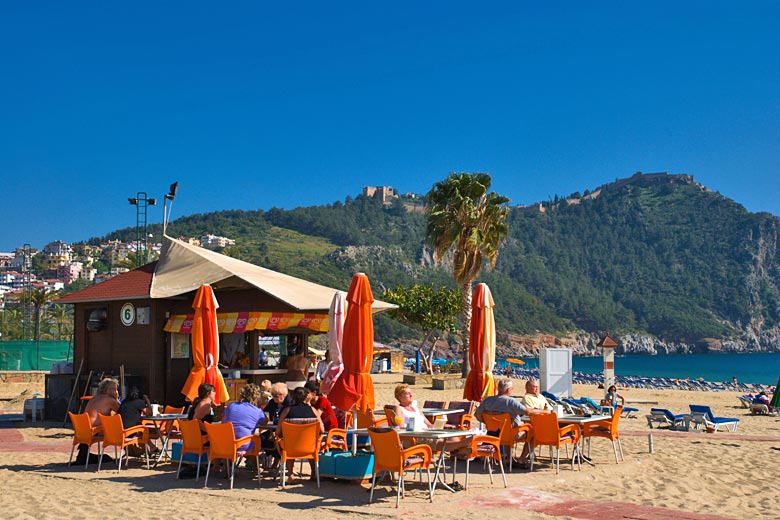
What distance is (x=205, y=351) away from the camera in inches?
473

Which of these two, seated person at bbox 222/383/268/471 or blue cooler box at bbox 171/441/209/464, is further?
blue cooler box at bbox 171/441/209/464

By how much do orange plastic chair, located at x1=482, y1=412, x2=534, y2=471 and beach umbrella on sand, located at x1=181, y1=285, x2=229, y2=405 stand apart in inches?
177

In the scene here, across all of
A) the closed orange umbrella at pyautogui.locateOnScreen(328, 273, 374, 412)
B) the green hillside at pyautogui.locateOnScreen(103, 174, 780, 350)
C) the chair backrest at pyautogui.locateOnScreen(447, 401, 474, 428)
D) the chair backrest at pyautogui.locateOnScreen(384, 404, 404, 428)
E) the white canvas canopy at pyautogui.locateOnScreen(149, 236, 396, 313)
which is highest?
the green hillside at pyautogui.locateOnScreen(103, 174, 780, 350)

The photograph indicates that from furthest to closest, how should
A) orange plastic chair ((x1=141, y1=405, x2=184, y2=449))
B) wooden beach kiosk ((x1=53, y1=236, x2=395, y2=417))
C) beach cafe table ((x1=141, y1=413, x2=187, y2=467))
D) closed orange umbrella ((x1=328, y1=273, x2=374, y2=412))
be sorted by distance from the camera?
wooden beach kiosk ((x1=53, y1=236, x2=395, y2=417)) < orange plastic chair ((x1=141, y1=405, x2=184, y2=449)) < beach cafe table ((x1=141, y1=413, x2=187, y2=467)) < closed orange umbrella ((x1=328, y1=273, x2=374, y2=412))

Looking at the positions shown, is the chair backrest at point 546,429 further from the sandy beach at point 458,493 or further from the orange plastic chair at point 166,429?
the orange plastic chair at point 166,429

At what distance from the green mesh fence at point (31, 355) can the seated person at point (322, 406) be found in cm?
2304

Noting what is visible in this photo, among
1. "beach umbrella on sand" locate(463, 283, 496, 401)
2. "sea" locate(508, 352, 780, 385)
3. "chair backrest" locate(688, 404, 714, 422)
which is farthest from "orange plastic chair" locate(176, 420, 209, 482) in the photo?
"sea" locate(508, 352, 780, 385)

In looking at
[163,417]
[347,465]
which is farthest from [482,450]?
[163,417]

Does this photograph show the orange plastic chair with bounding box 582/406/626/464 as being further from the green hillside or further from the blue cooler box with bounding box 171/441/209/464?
the green hillside

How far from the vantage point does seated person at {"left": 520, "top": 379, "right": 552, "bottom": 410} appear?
33.1ft

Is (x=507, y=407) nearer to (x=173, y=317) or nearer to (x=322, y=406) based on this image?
(x=322, y=406)

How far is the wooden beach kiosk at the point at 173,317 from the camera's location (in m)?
15.0

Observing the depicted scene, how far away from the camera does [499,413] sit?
9.62 metres

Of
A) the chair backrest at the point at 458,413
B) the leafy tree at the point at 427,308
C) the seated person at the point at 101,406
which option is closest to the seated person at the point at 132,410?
the seated person at the point at 101,406
